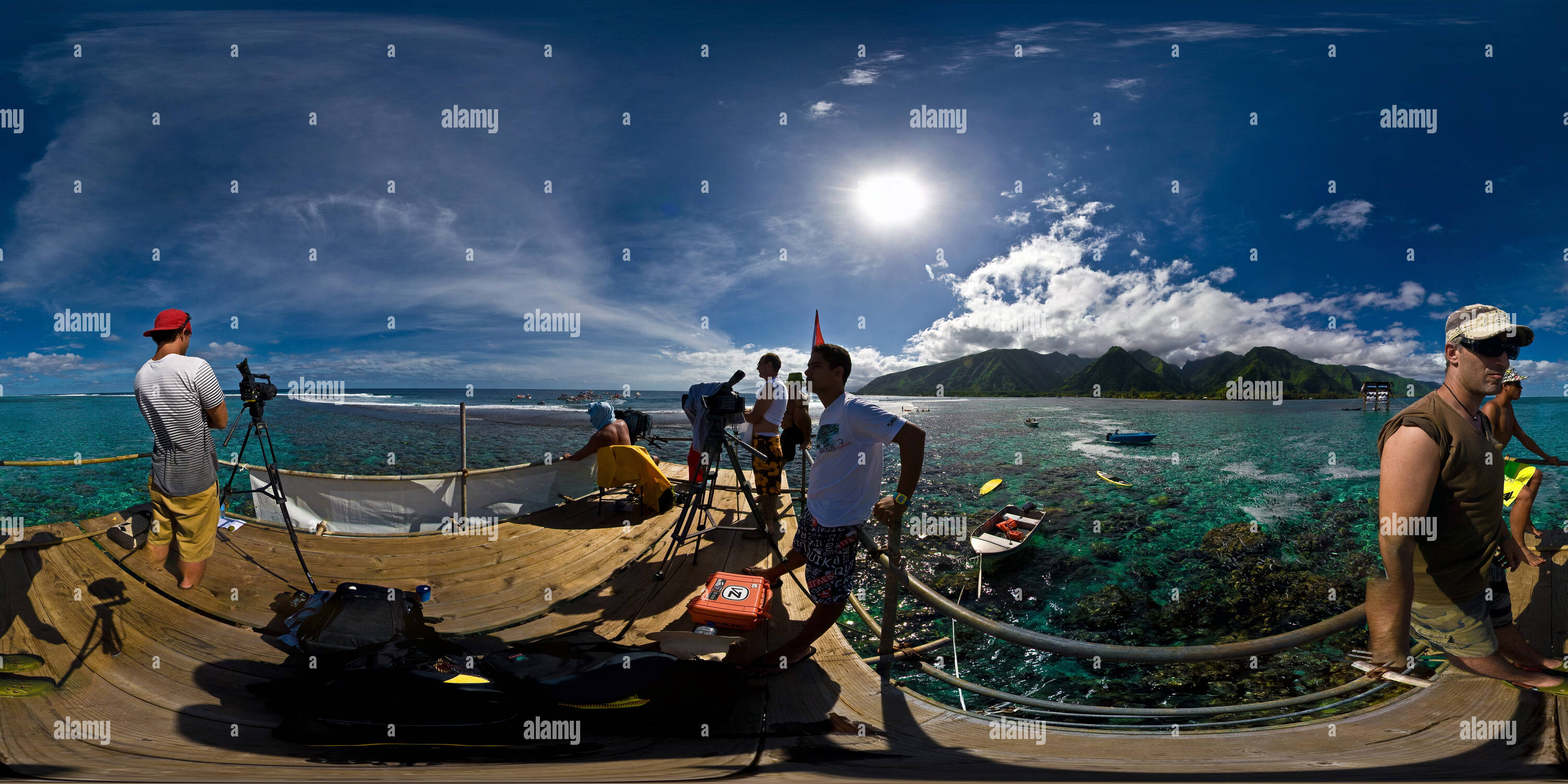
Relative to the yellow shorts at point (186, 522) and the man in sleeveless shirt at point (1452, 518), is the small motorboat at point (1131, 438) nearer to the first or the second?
the man in sleeveless shirt at point (1452, 518)

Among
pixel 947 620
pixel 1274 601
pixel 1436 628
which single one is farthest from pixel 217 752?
pixel 1274 601

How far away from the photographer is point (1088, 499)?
63.3 ft

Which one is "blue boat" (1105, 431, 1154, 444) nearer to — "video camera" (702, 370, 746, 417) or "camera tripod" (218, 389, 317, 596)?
"video camera" (702, 370, 746, 417)

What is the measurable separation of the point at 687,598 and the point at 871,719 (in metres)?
1.37

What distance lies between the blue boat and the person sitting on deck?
45497mm

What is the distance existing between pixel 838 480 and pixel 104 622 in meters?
3.25

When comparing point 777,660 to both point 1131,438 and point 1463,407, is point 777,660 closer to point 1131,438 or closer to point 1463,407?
point 1463,407

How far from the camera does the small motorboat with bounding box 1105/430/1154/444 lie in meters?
39.2

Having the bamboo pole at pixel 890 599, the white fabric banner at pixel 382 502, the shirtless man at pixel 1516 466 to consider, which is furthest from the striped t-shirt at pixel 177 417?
the shirtless man at pixel 1516 466

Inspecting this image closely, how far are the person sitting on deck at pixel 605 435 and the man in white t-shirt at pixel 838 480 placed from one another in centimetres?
293

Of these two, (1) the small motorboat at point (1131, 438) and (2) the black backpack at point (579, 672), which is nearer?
(2) the black backpack at point (579, 672)

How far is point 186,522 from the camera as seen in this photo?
2.35 m

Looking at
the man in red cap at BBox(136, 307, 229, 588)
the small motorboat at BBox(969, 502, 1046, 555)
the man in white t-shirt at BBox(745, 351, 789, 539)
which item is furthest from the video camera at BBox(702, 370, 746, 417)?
the small motorboat at BBox(969, 502, 1046, 555)

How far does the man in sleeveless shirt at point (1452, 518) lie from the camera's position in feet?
4.17
